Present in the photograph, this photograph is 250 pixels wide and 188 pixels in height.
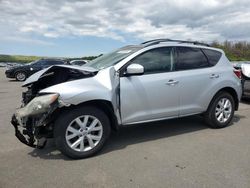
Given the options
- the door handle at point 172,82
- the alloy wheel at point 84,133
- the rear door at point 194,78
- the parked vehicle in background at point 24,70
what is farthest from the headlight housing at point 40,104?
the parked vehicle in background at point 24,70

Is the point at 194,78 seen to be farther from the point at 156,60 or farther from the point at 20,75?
the point at 20,75

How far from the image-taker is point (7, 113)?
7477mm

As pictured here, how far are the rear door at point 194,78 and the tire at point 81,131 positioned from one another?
5.58 ft

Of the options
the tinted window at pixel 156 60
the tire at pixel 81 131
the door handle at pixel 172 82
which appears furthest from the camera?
the door handle at pixel 172 82

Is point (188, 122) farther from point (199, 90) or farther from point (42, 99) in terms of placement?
point (42, 99)

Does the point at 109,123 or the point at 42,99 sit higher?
A: the point at 42,99

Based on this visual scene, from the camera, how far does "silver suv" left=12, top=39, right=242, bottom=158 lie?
4.08 metres

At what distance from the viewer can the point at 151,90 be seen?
4.83 m

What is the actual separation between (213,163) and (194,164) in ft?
0.90

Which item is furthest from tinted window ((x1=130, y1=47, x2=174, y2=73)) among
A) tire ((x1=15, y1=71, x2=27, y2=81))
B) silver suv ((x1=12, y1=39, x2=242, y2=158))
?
tire ((x1=15, y1=71, x2=27, y2=81))

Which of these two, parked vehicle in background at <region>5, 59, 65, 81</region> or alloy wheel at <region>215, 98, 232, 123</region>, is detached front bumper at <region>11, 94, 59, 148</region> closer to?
alloy wheel at <region>215, 98, 232, 123</region>

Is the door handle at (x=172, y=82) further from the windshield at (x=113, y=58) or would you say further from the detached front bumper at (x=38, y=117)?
the detached front bumper at (x=38, y=117)

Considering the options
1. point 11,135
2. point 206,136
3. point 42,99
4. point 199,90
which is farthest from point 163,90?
→ point 11,135

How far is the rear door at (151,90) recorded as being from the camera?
182 inches
